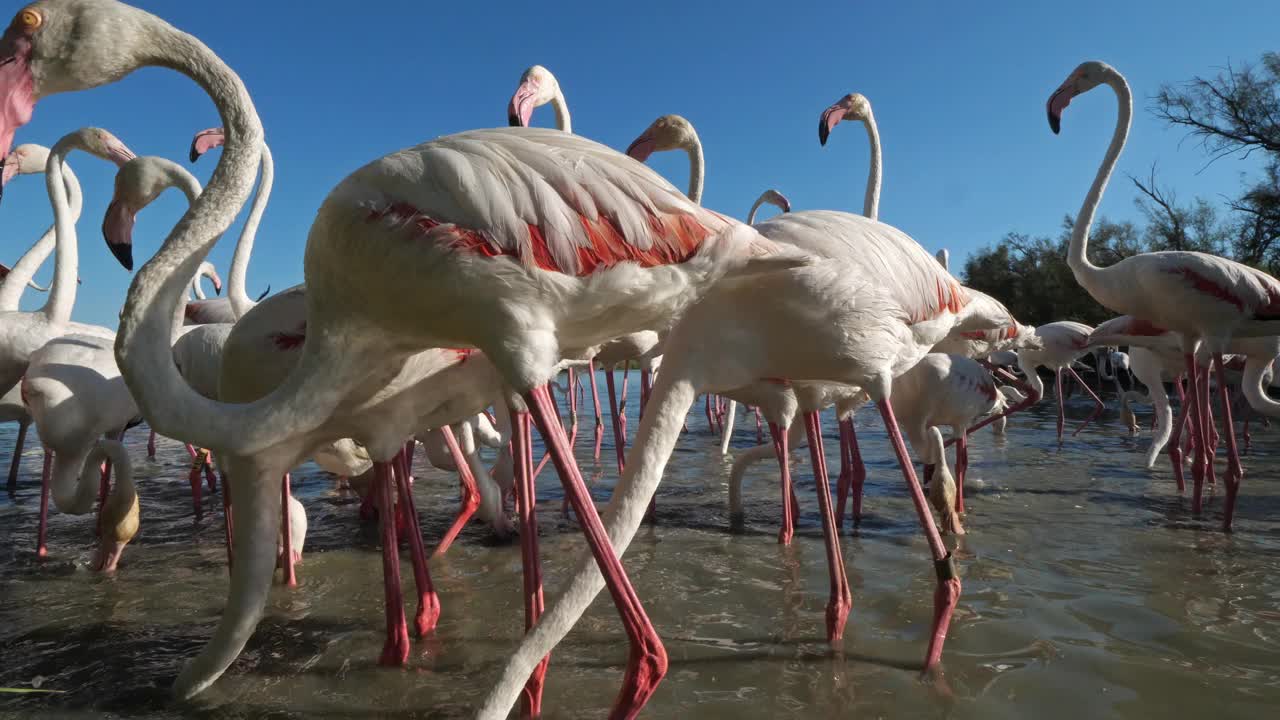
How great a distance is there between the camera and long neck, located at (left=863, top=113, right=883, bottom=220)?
18.4 feet

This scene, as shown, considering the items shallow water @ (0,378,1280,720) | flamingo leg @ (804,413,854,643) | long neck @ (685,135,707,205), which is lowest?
shallow water @ (0,378,1280,720)

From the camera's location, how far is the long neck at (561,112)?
5484 mm

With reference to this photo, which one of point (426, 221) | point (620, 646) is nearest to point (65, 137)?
point (426, 221)

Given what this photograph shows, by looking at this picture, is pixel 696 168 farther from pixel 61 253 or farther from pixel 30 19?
pixel 61 253

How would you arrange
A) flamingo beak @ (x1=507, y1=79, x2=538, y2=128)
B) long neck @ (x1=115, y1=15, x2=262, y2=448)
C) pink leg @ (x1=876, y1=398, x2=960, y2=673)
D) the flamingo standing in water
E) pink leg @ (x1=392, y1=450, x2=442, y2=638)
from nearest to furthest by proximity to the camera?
the flamingo standing in water < long neck @ (x1=115, y1=15, x2=262, y2=448) < pink leg @ (x1=876, y1=398, x2=960, y2=673) < pink leg @ (x1=392, y1=450, x2=442, y2=638) < flamingo beak @ (x1=507, y1=79, x2=538, y2=128)

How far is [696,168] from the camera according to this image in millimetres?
4836

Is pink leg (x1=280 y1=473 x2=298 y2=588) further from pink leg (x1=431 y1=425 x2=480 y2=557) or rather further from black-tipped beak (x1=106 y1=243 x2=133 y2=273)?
black-tipped beak (x1=106 y1=243 x2=133 y2=273)

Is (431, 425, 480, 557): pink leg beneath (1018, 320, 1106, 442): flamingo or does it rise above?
beneath

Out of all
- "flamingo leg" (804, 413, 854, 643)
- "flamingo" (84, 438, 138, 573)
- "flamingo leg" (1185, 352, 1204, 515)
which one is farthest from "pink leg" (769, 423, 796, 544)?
"flamingo" (84, 438, 138, 573)

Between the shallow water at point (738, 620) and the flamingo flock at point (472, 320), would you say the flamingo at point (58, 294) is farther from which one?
the flamingo flock at point (472, 320)

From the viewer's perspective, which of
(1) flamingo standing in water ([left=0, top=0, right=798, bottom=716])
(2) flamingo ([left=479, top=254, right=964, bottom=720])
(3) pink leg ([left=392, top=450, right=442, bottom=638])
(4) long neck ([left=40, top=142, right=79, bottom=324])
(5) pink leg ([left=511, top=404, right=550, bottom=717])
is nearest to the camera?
(1) flamingo standing in water ([left=0, top=0, right=798, bottom=716])

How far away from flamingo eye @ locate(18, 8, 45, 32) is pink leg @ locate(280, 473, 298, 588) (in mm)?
2135

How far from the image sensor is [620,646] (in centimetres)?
302

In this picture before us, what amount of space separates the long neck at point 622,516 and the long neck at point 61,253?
4.96 meters
